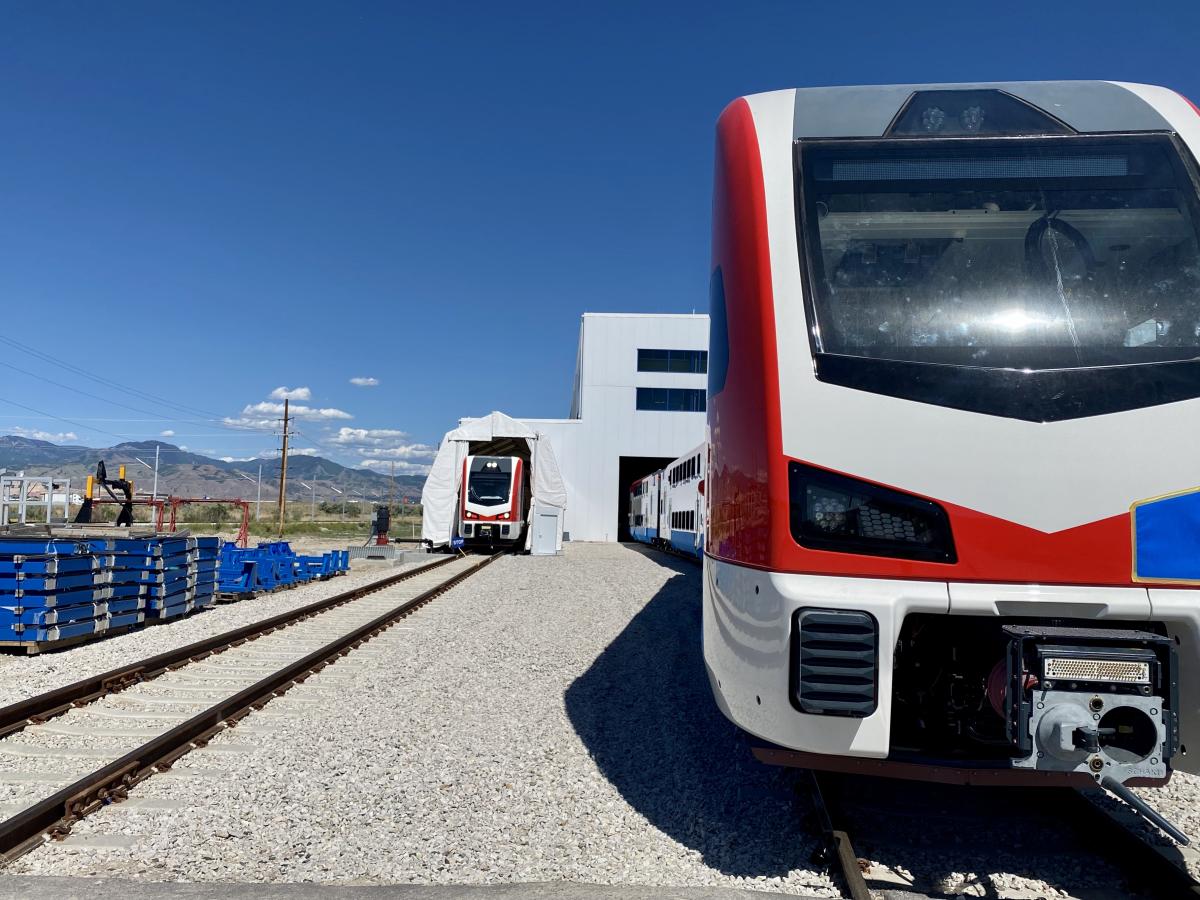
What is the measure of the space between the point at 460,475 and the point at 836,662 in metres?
24.7

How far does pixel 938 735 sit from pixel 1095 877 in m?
0.91

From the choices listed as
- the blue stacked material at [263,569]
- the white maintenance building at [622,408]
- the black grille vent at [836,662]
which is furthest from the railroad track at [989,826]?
the white maintenance building at [622,408]

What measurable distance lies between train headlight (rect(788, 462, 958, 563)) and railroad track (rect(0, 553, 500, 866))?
3696 mm

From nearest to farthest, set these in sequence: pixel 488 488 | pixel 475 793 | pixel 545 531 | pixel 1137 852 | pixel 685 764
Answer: pixel 1137 852 < pixel 475 793 < pixel 685 764 < pixel 488 488 < pixel 545 531

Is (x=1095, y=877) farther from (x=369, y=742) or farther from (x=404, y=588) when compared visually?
(x=404, y=588)

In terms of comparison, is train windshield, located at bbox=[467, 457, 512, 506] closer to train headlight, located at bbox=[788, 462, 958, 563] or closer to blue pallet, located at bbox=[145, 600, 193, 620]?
blue pallet, located at bbox=[145, 600, 193, 620]

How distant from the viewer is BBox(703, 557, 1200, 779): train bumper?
3.05 m

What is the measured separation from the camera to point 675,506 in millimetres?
24375

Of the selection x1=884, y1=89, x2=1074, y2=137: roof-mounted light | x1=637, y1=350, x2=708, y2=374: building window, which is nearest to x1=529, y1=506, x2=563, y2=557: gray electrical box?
x1=637, y1=350, x2=708, y2=374: building window

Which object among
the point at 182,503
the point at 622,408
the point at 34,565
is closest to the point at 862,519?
the point at 34,565

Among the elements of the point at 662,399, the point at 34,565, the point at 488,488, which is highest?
the point at 662,399

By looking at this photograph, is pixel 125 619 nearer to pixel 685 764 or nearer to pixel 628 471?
pixel 685 764

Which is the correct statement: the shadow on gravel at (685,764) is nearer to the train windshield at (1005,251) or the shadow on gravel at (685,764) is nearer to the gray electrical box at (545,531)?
the train windshield at (1005,251)

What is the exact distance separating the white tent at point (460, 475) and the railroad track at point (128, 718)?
16706 mm
